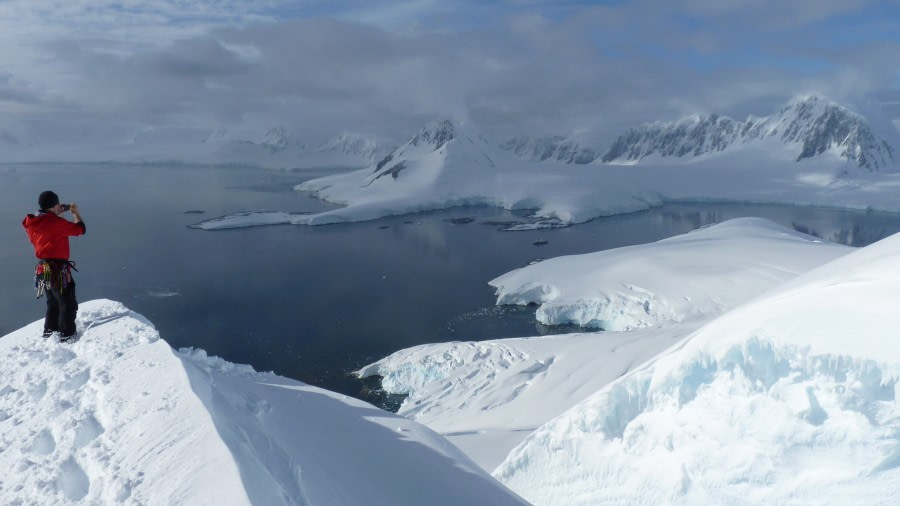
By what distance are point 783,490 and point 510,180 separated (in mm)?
86976

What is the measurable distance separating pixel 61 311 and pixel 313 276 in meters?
28.2

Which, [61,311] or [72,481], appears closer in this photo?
[72,481]

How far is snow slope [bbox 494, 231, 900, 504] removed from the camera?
5.02 meters

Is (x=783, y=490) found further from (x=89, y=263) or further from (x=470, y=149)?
(x=470, y=149)

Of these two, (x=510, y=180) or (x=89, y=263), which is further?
A: (x=510, y=180)

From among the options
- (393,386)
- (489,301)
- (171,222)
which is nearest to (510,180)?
(171,222)

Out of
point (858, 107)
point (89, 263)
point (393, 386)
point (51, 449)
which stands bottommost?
point (393, 386)

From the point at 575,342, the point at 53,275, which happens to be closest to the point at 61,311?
the point at 53,275

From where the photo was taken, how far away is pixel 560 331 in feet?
83.8

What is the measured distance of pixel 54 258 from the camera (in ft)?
22.4

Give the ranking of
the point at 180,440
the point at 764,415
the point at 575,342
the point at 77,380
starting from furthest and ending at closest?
the point at 575,342
the point at 764,415
the point at 77,380
the point at 180,440

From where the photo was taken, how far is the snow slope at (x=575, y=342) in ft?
47.7

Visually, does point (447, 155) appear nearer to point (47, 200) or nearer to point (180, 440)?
point (47, 200)

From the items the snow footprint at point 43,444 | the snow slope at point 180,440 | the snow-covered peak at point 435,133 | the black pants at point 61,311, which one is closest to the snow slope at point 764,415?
the snow slope at point 180,440
